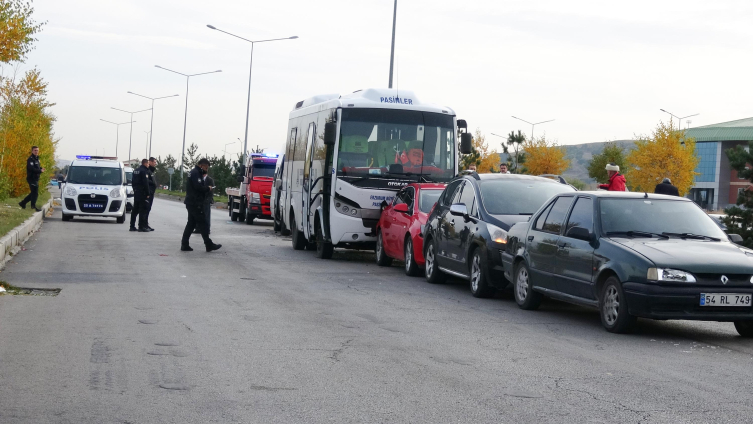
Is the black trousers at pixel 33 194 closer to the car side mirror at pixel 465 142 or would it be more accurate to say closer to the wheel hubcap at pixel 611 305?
the car side mirror at pixel 465 142

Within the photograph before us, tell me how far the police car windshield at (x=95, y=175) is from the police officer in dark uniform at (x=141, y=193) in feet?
16.6

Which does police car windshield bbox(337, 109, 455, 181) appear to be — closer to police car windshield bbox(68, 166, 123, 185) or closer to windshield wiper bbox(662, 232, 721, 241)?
windshield wiper bbox(662, 232, 721, 241)

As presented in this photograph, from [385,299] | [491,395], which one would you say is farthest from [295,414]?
[385,299]

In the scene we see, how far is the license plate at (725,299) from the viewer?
936cm

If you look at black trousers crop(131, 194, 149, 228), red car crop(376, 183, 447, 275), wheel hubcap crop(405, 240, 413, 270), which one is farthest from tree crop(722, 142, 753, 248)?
black trousers crop(131, 194, 149, 228)

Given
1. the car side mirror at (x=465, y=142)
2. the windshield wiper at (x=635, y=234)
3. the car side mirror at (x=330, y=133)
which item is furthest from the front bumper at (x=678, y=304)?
the car side mirror at (x=465, y=142)

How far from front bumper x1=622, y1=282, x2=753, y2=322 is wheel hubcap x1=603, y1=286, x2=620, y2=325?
11.8 inches

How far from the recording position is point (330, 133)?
1792 centimetres

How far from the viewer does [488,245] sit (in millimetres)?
12789

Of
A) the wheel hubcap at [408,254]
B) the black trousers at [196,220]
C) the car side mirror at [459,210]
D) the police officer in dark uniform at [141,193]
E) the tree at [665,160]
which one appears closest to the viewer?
the car side mirror at [459,210]

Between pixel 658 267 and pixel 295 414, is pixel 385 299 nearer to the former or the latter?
pixel 658 267

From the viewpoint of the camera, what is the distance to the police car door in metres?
19.5

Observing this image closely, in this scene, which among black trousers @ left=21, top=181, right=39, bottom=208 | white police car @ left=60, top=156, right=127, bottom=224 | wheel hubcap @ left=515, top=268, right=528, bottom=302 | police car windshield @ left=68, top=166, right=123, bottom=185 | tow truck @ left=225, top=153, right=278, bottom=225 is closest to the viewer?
wheel hubcap @ left=515, top=268, right=528, bottom=302

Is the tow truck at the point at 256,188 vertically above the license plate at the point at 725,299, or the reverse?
the tow truck at the point at 256,188
